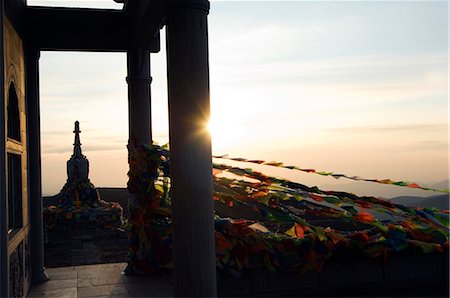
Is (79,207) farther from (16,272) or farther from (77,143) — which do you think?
(16,272)

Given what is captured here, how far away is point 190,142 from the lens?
16.4 ft

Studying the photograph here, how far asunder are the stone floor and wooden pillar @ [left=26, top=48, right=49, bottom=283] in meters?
0.59

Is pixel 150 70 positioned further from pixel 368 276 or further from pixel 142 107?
pixel 368 276

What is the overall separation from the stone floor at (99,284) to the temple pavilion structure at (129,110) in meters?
0.37

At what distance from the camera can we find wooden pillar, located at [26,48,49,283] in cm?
891

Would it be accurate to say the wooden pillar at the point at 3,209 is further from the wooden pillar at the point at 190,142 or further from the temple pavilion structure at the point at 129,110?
the wooden pillar at the point at 190,142

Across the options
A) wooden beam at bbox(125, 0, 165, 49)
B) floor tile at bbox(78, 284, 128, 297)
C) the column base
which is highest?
wooden beam at bbox(125, 0, 165, 49)

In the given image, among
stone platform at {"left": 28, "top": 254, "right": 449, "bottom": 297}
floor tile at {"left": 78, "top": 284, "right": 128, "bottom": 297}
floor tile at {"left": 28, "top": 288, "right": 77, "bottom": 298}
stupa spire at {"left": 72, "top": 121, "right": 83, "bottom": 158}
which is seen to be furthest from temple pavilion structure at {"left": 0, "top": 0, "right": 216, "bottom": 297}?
stupa spire at {"left": 72, "top": 121, "right": 83, "bottom": 158}

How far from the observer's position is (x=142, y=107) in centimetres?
948

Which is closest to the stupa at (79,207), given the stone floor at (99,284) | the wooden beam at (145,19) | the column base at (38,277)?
the stone floor at (99,284)

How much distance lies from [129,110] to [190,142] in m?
5.02

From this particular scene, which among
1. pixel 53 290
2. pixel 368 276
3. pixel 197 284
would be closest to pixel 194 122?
pixel 197 284

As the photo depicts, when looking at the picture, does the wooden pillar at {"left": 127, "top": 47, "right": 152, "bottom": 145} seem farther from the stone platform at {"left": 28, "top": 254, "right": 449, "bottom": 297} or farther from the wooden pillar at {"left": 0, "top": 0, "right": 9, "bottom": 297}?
the wooden pillar at {"left": 0, "top": 0, "right": 9, "bottom": 297}

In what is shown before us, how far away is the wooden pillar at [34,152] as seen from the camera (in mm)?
8906
